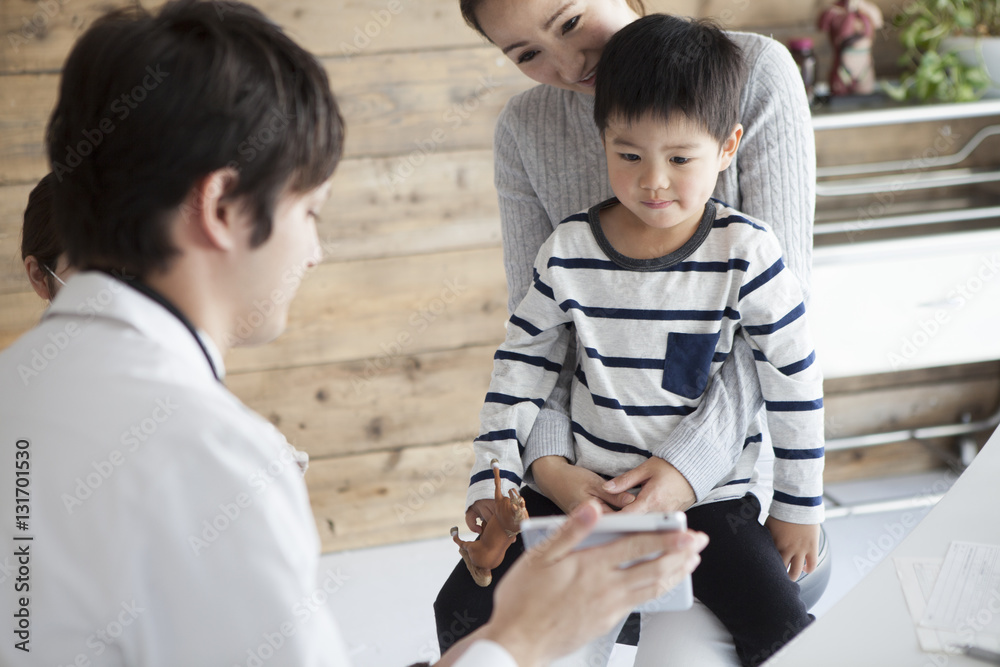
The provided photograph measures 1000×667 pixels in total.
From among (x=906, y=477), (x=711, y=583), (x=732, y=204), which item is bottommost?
(x=906, y=477)

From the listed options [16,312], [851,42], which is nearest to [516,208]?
[851,42]

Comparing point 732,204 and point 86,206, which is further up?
point 86,206

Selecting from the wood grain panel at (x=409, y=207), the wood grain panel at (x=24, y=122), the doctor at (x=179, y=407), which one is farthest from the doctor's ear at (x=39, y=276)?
the wood grain panel at (x=409, y=207)

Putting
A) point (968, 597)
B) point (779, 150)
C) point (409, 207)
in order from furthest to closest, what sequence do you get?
point (409, 207) → point (779, 150) → point (968, 597)

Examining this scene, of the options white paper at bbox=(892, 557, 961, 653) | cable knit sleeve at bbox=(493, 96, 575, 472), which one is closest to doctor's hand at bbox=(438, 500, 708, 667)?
white paper at bbox=(892, 557, 961, 653)

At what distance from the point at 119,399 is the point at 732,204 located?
35.0 inches

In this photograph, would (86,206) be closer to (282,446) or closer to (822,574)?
(282,446)

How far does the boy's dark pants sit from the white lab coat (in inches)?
18.6

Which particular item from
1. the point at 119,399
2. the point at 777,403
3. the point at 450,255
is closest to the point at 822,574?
the point at 777,403

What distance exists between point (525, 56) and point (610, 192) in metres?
0.24

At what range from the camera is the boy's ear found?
1.17 metres

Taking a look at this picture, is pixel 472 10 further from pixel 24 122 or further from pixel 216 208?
pixel 24 122

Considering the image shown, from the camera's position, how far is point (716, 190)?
127cm

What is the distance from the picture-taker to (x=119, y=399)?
67 cm
